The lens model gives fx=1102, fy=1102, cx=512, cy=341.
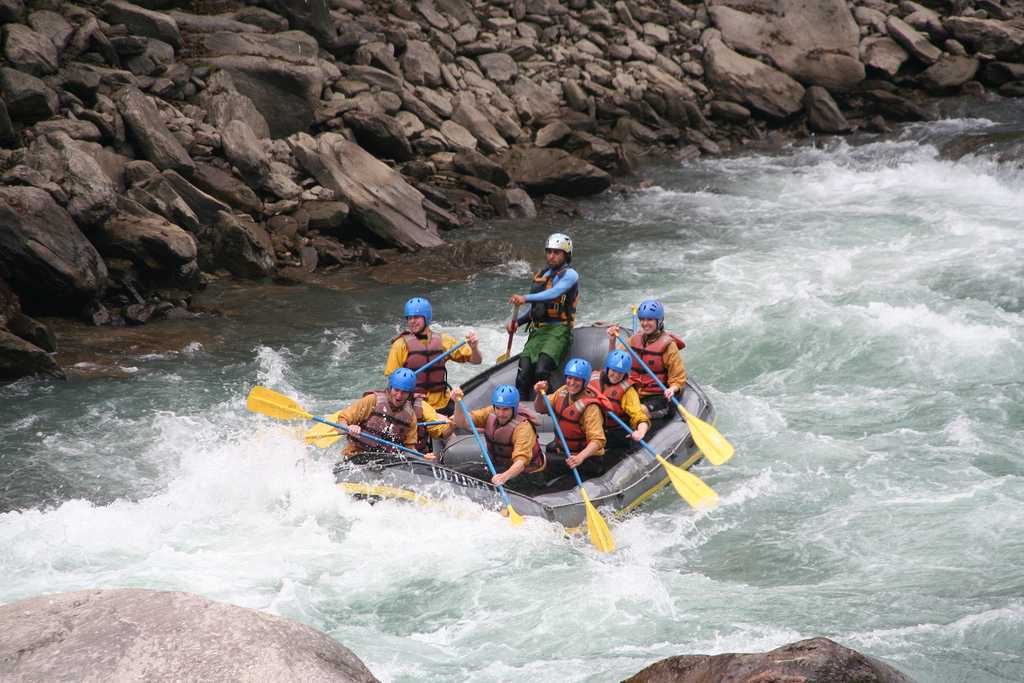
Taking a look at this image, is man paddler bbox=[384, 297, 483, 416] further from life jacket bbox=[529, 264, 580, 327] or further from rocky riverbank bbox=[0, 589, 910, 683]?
rocky riverbank bbox=[0, 589, 910, 683]

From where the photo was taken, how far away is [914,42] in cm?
2078

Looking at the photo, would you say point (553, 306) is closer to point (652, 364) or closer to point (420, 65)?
point (652, 364)

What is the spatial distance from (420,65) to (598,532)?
1224 cm

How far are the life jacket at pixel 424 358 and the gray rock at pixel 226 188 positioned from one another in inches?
233

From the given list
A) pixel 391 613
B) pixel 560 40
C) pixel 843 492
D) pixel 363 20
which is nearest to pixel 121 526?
pixel 391 613

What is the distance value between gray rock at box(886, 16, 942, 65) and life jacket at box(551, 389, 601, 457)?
→ 51.3ft

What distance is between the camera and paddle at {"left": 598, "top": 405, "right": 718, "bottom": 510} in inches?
309

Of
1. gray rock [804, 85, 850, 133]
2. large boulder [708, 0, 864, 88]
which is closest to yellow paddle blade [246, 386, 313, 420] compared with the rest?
gray rock [804, 85, 850, 133]

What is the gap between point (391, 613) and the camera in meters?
6.79

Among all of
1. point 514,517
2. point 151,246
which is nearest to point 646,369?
point 514,517

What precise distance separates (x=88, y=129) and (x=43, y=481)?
20.3ft

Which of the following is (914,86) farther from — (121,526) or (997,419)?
(121,526)

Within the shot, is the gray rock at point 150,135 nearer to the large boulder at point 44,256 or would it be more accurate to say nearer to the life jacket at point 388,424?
the large boulder at point 44,256

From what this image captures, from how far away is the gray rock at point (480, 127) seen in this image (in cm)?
1714
